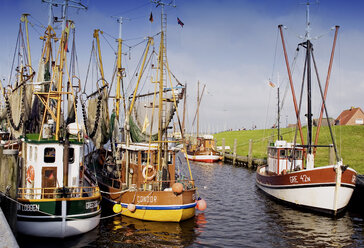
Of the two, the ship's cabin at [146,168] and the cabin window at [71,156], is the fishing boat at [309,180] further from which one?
the cabin window at [71,156]

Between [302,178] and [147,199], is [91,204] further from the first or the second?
[302,178]

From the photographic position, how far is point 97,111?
998 inches

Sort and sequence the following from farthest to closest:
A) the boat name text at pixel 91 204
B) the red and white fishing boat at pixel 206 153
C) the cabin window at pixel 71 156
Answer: the red and white fishing boat at pixel 206 153 → the cabin window at pixel 71 156 → the boat name text at pixel 91 204

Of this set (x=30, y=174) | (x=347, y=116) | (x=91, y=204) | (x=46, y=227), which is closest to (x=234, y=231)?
(x=91, y=204)

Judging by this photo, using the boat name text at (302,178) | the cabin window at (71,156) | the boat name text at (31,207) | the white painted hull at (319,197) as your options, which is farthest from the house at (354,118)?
the boat name text at (31,207)

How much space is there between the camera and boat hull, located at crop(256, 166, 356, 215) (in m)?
21.2

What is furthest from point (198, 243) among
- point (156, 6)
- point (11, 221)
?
point (156, 6)

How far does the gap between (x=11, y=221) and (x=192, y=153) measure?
176ft

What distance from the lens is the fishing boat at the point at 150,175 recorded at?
1922 cm

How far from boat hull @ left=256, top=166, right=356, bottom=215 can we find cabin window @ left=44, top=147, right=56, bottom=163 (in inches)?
654

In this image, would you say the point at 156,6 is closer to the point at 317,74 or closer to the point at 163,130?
the point at 163,130

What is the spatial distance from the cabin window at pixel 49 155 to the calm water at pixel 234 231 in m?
4.23

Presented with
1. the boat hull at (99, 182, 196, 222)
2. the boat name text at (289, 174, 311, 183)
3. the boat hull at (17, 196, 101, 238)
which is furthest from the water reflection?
the boat name text at (289, 174, 311, 183)

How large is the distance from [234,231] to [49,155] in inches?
456
